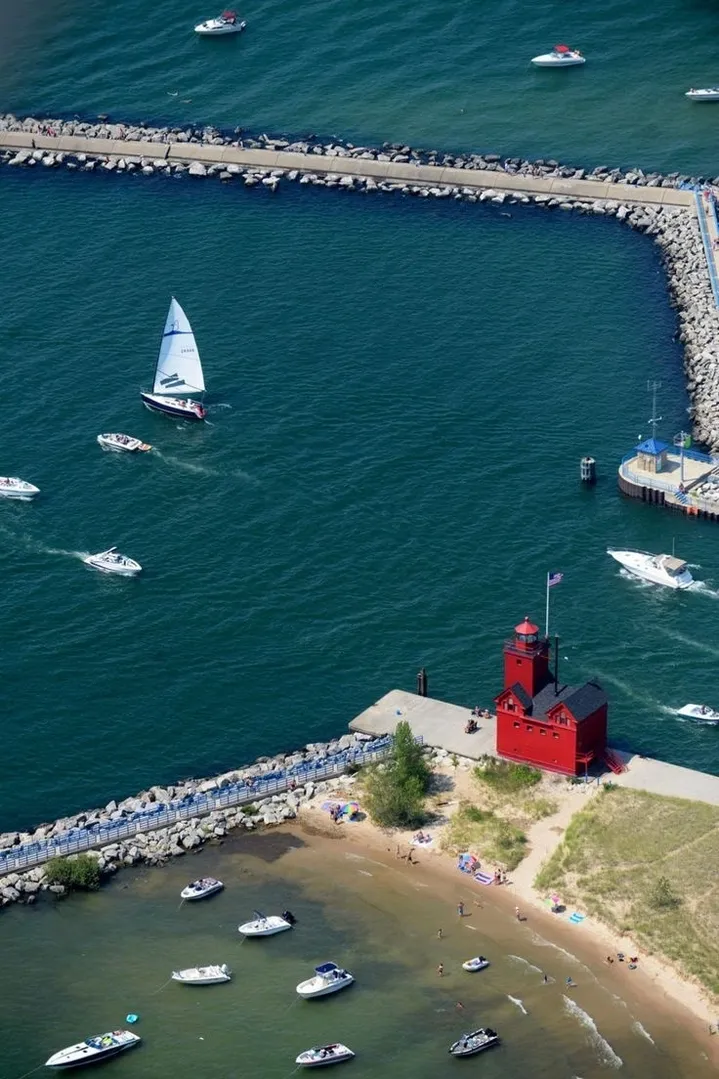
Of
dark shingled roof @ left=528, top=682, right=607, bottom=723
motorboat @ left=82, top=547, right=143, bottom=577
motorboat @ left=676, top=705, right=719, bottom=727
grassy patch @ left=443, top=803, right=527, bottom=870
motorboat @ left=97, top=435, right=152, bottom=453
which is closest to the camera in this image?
grassy patch @ left=443, top=803, right=527, bottom=870

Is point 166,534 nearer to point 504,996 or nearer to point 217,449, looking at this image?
point 217,449

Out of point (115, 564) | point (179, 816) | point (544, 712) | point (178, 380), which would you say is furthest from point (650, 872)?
point (178, 380)

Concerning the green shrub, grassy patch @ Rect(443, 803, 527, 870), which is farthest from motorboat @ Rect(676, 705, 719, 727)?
the green shrub

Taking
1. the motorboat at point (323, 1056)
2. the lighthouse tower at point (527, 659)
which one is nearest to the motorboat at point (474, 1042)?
the motorboat at point (323, 1056)

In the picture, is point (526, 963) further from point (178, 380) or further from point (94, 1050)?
point (178, 380)

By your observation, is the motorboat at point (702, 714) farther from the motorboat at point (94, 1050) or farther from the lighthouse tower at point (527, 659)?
the motorboat at point (94, 1050)

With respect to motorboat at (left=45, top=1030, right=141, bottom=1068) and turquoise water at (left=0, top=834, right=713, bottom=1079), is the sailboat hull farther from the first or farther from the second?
motorboat at (left=45, top=1030, right=141, bottom=1068)
